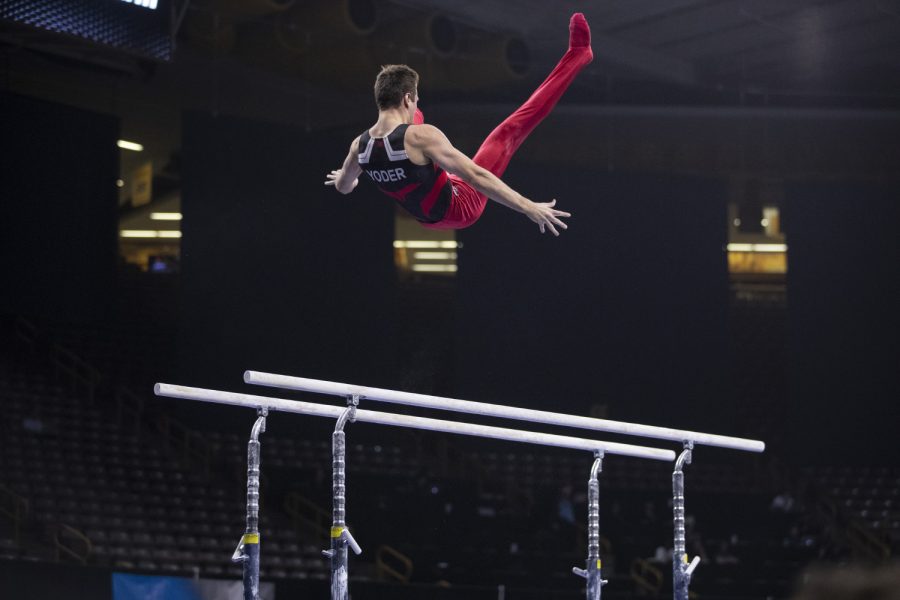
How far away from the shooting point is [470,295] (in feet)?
50.5

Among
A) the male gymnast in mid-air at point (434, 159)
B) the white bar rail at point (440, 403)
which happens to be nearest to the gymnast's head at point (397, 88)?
the male gymnast in mid-air at point (434, 159)

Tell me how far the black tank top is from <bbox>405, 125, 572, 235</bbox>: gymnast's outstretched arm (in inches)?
2.7

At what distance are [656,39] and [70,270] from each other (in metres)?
7.72

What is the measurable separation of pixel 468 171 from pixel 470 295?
416 inches

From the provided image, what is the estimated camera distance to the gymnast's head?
5.01 metres

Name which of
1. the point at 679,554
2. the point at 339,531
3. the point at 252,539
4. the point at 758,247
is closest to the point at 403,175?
the point at 339,531

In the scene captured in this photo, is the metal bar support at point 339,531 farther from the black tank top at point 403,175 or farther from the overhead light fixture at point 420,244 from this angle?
the overhead light fixture at point 420,244

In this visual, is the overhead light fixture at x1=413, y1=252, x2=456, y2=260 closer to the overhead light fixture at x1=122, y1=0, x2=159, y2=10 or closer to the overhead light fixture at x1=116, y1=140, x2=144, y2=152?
the overhead light fixture at x1=116, y1=140, x2=144, y2=152

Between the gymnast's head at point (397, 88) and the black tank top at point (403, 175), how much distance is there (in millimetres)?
142

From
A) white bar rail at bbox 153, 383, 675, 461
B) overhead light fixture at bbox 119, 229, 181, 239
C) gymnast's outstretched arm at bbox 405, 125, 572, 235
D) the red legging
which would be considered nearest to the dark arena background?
overhead light fixture at bbox 119, 229, 181, 239

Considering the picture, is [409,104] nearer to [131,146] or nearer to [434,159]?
[434,159]

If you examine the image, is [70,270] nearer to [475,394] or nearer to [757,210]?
[475,394]

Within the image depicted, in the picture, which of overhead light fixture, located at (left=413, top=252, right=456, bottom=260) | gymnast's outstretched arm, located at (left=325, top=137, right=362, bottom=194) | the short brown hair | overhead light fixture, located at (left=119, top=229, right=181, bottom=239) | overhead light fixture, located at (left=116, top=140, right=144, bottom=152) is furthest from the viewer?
overhead light fixture, located at (left=413, top=252, right=456, bottom=260)

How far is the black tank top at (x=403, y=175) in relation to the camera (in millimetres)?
4902
